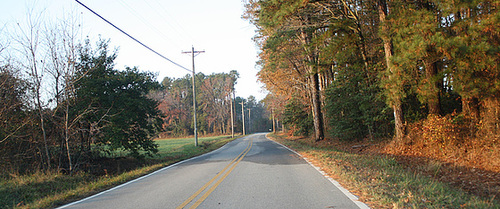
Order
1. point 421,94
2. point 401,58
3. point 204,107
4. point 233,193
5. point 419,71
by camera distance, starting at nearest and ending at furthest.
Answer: point 233,193
point 401,58
point 421,94
point 419,71
point 204,107

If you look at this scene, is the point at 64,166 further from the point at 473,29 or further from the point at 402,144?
the point at 473,29

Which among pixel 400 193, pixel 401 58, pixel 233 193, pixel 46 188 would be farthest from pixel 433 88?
pixel 46 188

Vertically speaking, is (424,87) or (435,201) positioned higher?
Answer: (424,87)

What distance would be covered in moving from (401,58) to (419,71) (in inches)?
103

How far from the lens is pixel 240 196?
6.00 meters

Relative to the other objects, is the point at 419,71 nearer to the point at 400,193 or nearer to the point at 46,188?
the point at 400,193

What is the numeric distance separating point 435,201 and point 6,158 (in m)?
13.4

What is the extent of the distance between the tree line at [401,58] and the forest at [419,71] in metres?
0.03

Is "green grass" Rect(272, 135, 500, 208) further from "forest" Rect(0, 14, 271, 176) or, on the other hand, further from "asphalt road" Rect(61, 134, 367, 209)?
"forest" Rect(0, 14, 271, 176)

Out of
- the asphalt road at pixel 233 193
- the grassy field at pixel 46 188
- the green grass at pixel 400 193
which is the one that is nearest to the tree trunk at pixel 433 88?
the green grass at pixel 400 193

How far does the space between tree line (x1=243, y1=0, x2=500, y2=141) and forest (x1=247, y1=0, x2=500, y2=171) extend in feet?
0.11

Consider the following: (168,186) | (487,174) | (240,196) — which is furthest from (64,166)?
(487,174)

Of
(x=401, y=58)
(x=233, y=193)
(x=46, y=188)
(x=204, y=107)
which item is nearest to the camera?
(x=233, y=193)

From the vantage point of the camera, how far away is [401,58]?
10.7 metres
